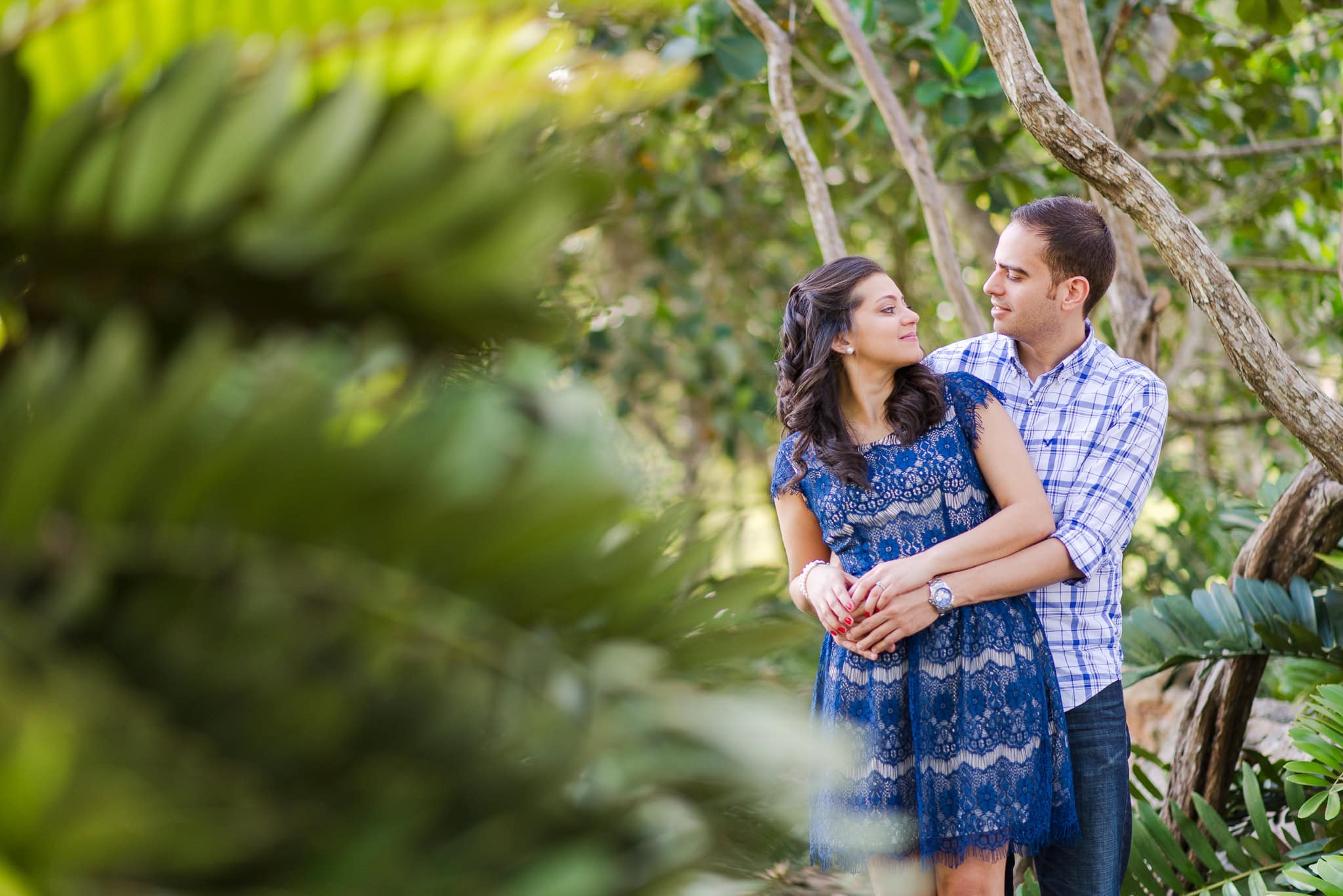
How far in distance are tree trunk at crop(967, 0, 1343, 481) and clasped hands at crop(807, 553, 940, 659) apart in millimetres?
476

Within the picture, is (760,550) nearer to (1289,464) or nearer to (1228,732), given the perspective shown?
(1228,732)

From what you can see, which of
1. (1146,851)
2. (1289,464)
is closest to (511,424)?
(1146,851)

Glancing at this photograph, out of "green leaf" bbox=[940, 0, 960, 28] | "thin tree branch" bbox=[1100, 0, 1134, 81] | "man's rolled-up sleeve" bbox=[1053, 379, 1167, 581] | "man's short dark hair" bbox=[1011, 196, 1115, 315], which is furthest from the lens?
"thin tree branch" bbox=[1100, 0, 1134, 81]

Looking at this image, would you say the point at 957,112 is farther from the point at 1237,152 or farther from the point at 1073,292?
the point at 1073,292

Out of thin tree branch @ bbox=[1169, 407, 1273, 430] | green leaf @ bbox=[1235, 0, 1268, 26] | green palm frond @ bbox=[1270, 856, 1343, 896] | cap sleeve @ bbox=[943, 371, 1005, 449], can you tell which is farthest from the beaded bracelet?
green leaf @ bbox=[1235, 0, 1268, 26]

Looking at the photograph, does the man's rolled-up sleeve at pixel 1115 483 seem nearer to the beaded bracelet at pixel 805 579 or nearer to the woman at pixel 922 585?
the woman at pixel 922 585

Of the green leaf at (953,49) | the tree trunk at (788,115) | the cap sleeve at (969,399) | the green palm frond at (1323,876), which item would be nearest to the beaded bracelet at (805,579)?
the cap sleeve at (969,399)

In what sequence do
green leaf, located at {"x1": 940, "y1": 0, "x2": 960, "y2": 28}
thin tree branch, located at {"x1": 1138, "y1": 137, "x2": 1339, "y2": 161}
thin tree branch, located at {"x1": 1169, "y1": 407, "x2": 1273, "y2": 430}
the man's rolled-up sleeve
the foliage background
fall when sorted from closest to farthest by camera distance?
the foliage background
the man's rolled-up sleeve
green leaf, located at {"x1": 940, "y1": 0, "x2": 960, "y2": 28}
thin tree branch, located at {"x1": 1138, "y1": 137, "x2": 1339, "y2": 161}
thin tree branch, located at {"x1": 1169, "y1": 407, "x2": 1273, "y2": 430}

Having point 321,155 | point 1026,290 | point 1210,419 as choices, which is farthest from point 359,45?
point 1210,419

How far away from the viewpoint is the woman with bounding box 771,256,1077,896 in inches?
56.6

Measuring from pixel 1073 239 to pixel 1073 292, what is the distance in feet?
0.24

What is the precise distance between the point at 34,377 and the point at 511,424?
11cm

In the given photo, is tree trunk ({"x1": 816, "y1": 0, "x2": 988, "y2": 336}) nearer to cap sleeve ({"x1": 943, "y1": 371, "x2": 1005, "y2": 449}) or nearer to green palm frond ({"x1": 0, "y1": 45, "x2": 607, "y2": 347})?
cap sleeve ({"x1": 943, "y1": 371, "x2": 1005, "y2": 449})

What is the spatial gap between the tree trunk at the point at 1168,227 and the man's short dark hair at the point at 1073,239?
0.18 metres
